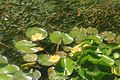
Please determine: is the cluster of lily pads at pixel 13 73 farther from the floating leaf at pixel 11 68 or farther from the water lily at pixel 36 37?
the water lily at pixel 36 37

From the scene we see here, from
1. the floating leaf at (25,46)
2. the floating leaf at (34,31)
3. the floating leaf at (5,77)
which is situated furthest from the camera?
the floating leaf at (34,31)

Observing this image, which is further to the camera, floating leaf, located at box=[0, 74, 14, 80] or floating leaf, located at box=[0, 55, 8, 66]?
A: floating leaf, located at box=[0, 55, 8, 66]

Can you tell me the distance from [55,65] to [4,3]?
0.66 metres

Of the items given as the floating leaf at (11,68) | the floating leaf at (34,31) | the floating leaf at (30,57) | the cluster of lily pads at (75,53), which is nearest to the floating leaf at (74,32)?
the cluster of lily pads at (75,53)

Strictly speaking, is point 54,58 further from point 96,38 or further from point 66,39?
point 96,38

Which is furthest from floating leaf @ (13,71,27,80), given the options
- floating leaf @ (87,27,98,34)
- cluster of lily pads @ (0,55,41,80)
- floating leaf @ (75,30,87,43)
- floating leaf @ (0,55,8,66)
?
floating leaf @ (87,27,98,34)

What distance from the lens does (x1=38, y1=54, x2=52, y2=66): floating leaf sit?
1840 millimetres

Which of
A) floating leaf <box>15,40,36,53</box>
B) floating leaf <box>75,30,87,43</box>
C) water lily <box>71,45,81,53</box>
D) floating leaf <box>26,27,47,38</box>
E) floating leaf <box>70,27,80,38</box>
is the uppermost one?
floating leaf <box>26,27,47,38</box>

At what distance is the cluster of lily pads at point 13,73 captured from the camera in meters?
1.70

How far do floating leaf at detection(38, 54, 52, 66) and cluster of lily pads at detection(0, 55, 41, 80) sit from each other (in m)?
0.06

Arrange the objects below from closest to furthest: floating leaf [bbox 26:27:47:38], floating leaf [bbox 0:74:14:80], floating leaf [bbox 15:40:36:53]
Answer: floating leaf [bbox 0:74:14:80], floating leaf [bbox 15:40:36:53], floating leaf [bbox 26:27:47:38]

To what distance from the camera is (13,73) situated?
5.70ft

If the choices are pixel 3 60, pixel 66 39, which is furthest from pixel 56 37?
pixel 3 60

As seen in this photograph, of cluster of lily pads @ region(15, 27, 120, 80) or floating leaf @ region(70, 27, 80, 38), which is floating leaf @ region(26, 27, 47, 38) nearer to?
cluster of lily pads @ region(15, 27, 120, 80)
